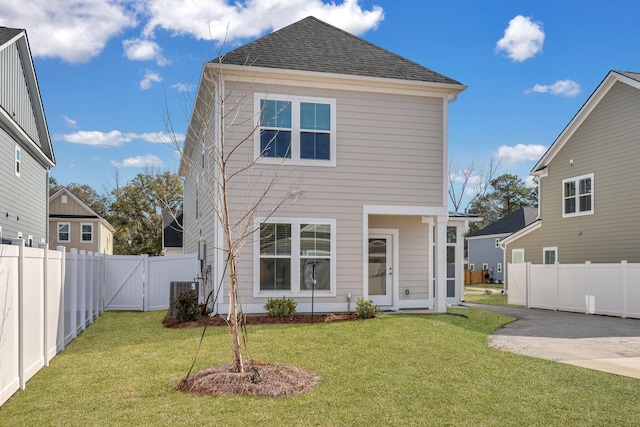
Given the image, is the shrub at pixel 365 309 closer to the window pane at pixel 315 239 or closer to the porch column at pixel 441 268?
the window pane at pixel 315 239

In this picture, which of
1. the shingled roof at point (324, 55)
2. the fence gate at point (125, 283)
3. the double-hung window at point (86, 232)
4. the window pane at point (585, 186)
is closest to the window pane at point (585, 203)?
the window pane at point (585, 186)

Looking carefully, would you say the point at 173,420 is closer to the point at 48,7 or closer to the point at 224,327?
the point at 224,327

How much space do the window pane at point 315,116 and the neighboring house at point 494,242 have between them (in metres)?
26.1

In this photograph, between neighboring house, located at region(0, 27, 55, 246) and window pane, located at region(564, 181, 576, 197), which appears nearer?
neighboring house, located at region(0, 27, 55, 246)

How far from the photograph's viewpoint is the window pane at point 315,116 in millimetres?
12328

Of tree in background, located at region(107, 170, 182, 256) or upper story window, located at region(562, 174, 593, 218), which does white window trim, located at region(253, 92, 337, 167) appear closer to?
upper story window, located at region(562, 174, 593, 218)

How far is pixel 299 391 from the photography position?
5.89 meters

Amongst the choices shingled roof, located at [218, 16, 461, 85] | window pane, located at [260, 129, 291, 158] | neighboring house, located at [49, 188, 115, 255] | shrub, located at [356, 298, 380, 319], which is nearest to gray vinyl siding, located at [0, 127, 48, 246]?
shingled roof, located at [218, 16, 461, 85]

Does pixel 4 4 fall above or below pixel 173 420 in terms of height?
above

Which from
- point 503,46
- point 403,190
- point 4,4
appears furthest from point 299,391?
point 503,46

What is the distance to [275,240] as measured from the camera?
12.0 metres

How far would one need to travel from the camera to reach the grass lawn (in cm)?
509

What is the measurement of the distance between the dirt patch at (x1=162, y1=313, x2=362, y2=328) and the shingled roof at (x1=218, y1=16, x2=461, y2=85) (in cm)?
550

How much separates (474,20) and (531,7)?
206cm
